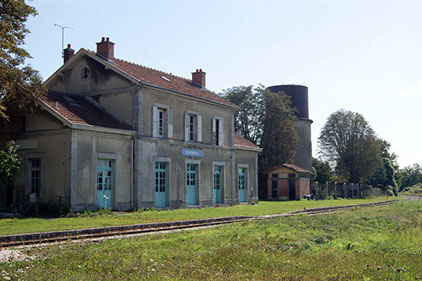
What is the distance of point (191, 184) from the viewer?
2697 cm

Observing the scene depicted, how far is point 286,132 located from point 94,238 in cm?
3294

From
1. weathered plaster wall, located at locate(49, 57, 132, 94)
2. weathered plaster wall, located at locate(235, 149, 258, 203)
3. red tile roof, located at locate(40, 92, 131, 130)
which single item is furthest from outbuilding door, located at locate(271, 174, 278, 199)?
weathered plaster wall, located at locate(49, 57, 132, 94)

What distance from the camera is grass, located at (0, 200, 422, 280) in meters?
8.11

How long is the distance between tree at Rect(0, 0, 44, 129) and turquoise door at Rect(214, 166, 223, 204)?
11945 millimetres

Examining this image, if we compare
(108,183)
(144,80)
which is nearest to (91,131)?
(108,183)

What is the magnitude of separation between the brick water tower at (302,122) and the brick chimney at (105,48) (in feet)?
96.5

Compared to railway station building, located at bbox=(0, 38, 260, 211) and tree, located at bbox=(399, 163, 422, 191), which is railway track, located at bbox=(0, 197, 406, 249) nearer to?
railway station building, located at bbox=(0, 38, 260, 211)

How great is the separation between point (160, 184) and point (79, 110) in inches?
224

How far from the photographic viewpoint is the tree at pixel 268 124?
44031 mm

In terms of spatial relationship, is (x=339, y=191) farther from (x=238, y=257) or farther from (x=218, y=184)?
(x=238, y=257)

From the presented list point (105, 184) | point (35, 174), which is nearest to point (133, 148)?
point (105, 184)

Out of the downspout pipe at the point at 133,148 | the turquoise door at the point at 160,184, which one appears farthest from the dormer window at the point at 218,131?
the downspout pipe at the point at 133,148

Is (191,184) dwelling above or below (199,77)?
below

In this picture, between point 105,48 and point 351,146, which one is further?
point 351,146
